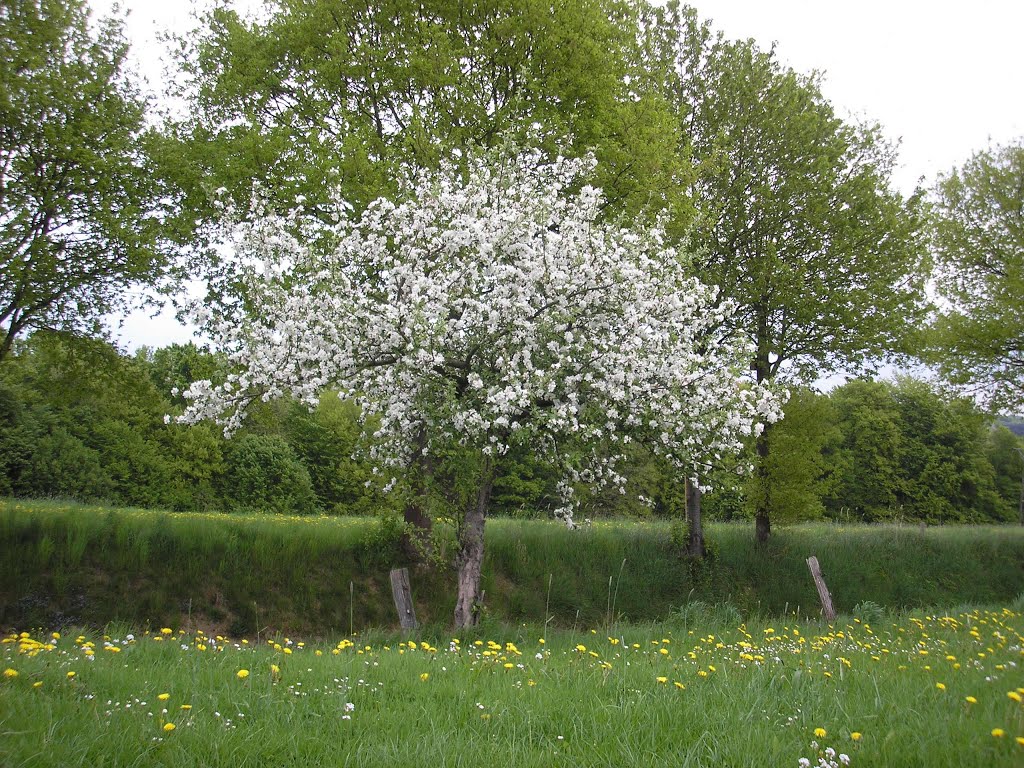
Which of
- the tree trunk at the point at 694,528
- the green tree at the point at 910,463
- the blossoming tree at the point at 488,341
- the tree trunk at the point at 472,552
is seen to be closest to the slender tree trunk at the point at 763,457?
the tree trunk at the point at 694,528

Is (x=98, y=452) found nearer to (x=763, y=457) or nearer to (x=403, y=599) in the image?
(x=403, y=599)

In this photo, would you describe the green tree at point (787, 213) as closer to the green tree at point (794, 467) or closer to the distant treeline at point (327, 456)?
the green tree at point (794, 467)

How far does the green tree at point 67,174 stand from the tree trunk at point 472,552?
25.8 ft

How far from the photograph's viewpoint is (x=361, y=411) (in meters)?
11.2

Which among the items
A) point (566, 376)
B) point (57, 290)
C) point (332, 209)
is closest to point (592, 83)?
point (332, 209)

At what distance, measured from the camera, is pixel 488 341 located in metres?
10.3

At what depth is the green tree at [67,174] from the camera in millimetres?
12297

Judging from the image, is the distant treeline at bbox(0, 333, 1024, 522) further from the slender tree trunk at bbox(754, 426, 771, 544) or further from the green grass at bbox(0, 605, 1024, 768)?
the green grass at bbox(0, 605, 1024, 768)

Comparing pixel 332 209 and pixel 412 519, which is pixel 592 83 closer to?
pixel 332 209

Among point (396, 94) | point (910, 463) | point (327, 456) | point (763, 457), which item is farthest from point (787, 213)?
point (910, 463)

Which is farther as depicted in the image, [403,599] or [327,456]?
[327,456]

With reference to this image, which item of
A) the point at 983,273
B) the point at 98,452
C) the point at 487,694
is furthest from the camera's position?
the point at 98,452

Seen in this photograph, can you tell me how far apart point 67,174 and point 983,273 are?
28109 millimetres

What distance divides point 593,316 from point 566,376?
1076mm
